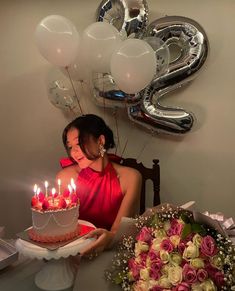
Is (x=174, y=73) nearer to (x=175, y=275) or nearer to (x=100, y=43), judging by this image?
(x=100, y=43)

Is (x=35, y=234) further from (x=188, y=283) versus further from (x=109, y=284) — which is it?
(x=188, y=283)

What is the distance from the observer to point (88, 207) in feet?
6.57

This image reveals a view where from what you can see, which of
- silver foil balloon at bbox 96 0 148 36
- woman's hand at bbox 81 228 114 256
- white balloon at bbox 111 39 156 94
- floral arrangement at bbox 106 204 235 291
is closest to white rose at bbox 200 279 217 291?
floral arrangement at bbox 106 204 235 291

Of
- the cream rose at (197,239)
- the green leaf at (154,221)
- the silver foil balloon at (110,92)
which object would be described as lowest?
the green leaf at (154,221)

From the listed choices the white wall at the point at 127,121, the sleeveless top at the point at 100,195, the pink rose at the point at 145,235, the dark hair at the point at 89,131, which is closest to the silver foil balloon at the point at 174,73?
the white wall at the point at 127,121

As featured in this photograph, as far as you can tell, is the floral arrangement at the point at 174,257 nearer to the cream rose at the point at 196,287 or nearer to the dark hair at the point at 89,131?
the cream rose at the point at 196,287

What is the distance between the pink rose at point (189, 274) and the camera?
1177 mm

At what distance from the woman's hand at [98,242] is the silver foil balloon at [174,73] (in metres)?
0.83

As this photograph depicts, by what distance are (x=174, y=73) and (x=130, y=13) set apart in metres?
0.41

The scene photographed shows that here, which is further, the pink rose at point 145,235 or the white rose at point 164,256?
the pink rose at point 145,235

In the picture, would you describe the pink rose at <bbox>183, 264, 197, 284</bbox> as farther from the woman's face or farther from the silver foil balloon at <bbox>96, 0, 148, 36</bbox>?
the silver foil balloon at <bbox>96, 0, 148, 36</bbox>

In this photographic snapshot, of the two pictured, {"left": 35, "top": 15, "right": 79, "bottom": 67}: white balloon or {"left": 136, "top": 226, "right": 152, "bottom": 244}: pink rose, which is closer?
{"left": 136, "top": 226, "right": 152, "bottom": 244}: pink rose

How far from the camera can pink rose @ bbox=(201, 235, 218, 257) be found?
46.4 inches

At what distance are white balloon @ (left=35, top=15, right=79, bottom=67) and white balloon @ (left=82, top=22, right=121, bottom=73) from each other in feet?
0.24
